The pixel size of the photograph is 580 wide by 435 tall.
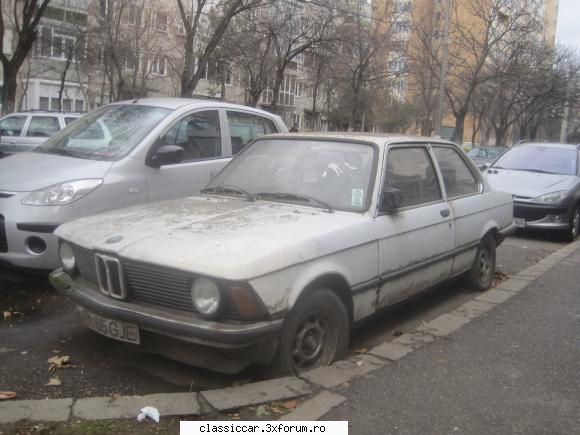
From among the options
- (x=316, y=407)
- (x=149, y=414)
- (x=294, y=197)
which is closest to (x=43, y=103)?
(x=294, y=197)

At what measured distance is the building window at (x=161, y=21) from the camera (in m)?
32.1

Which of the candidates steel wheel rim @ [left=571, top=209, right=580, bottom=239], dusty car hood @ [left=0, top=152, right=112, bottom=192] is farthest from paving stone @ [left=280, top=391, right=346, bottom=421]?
steel wheel rim @ [left=571, top=209, right=580, bottom=239]

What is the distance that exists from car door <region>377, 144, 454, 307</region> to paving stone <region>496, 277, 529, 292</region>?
1251 millimetres

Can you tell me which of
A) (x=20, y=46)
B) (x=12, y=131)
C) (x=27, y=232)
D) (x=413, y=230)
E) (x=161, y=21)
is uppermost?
(x=161, y=21)

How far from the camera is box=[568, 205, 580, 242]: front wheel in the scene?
32.1 feet

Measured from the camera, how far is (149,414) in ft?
10.4

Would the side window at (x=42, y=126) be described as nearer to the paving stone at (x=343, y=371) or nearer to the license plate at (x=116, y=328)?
the license plate at (x=116, y=328)

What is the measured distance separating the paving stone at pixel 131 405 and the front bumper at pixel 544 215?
779 centimetres

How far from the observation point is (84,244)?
371 centimetres

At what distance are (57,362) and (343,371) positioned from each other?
73.3 inches

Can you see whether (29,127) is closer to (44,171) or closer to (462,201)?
Result: (44,171)

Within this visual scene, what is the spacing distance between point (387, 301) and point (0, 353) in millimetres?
2737

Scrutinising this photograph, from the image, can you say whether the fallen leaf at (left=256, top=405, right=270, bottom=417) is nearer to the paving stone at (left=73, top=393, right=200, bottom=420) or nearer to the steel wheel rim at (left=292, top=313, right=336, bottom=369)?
the paving stone at (left=73, top=393, right=200, bottom=420)

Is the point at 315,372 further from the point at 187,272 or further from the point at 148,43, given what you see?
the point at 148,43
